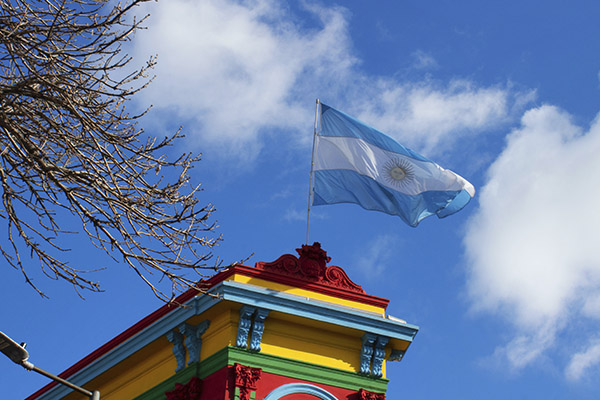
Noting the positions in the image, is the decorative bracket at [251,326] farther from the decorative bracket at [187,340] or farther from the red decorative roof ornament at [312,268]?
the red decorative roof ornament at [312,268]

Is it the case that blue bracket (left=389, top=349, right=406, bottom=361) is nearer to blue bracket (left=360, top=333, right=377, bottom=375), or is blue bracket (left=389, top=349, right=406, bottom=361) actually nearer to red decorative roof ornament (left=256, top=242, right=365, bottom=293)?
blue bracket (left=360, top=333, right=377, bottom=375)

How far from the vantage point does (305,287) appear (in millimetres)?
17000

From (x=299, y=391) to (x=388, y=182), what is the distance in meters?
4.87

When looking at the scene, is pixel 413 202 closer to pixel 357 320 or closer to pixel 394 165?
pixel 394 165

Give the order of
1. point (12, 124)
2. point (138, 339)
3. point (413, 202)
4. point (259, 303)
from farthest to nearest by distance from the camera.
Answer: point (413, 202) < point (138, 339) < point (259, 303) < point (12, 124)

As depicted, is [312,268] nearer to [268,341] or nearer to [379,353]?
[268,341]

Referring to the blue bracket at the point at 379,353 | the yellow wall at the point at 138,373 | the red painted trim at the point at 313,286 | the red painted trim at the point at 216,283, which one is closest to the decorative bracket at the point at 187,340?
the yellow wall at the point at 138,373

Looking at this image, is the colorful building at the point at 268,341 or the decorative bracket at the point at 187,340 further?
the decorative bracket at the point at 187,340

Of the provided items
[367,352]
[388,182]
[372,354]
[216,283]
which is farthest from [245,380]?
[388,182]

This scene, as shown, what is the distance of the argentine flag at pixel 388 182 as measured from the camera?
60.5ft

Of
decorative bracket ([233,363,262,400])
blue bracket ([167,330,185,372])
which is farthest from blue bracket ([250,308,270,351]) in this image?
blue bracket ([167,330,185,372])

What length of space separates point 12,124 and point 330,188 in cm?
939

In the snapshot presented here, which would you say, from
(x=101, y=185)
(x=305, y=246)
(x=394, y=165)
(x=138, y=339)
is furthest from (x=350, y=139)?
(x=101, y=185)

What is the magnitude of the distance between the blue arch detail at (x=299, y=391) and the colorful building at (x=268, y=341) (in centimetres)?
2
